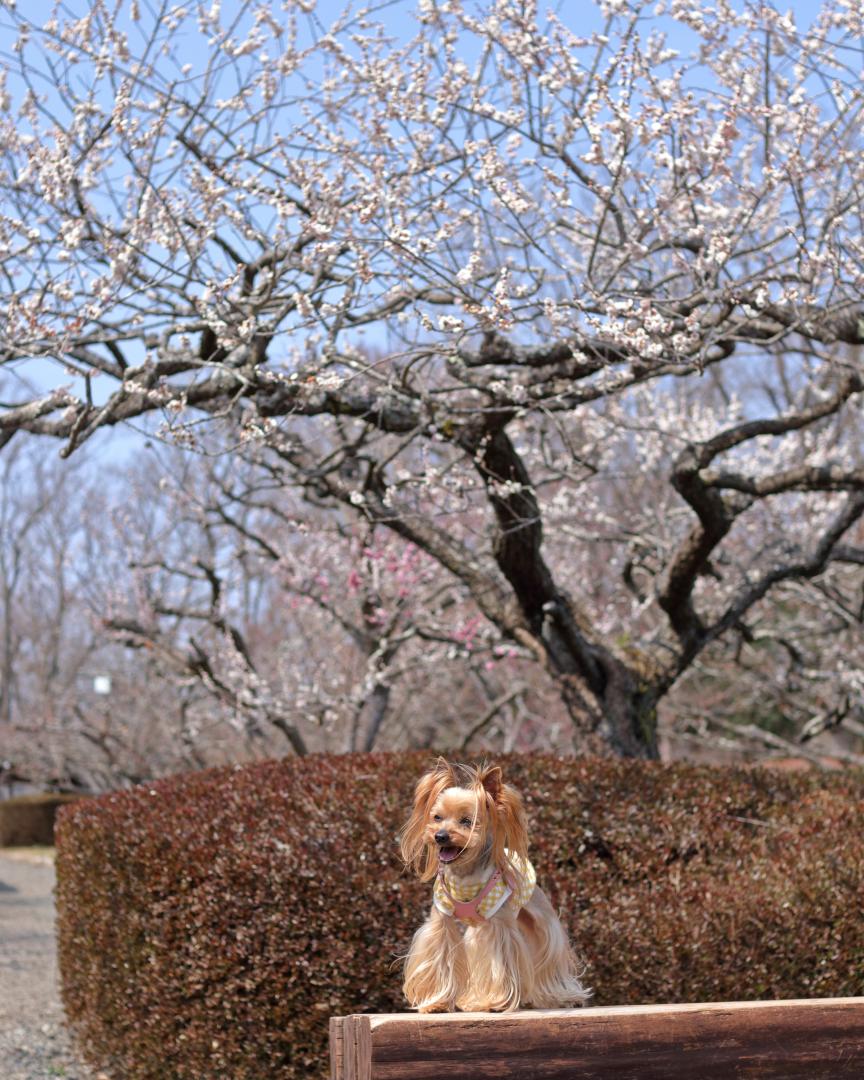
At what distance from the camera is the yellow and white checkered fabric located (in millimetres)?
2777

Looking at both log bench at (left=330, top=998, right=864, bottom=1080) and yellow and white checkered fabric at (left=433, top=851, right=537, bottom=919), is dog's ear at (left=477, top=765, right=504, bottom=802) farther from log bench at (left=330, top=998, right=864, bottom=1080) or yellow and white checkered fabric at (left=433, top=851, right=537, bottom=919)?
log bench at (left=330, top=998, right=864, bottom=1080)

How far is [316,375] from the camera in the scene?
18.0ft

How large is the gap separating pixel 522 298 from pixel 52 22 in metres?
2.64

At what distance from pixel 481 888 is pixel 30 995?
6.11 metres

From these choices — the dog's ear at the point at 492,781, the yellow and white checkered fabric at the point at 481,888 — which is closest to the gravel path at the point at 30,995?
the yellow and white checkered fabric at the point at 481,888

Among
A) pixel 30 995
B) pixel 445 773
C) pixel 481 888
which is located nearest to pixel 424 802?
pixel 445 773

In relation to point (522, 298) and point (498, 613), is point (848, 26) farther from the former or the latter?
point (498, 613)

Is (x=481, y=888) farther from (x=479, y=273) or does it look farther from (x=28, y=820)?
(x=28, y=820)

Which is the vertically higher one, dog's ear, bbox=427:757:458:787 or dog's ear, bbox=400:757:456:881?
dog's ear, bbox=427:757:458:787

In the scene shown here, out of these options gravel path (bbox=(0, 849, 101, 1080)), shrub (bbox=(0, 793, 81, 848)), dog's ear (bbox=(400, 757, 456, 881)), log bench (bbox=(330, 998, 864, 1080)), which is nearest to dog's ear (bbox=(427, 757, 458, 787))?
dog's ear (bbox=(400, 757, 456, 881))

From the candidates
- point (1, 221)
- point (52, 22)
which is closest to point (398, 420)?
point (1, 221)

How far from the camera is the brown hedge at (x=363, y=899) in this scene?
4.24 meters

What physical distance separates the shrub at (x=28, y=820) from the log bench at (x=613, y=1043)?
59.3 ft

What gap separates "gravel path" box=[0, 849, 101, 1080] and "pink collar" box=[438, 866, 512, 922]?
3.83m
